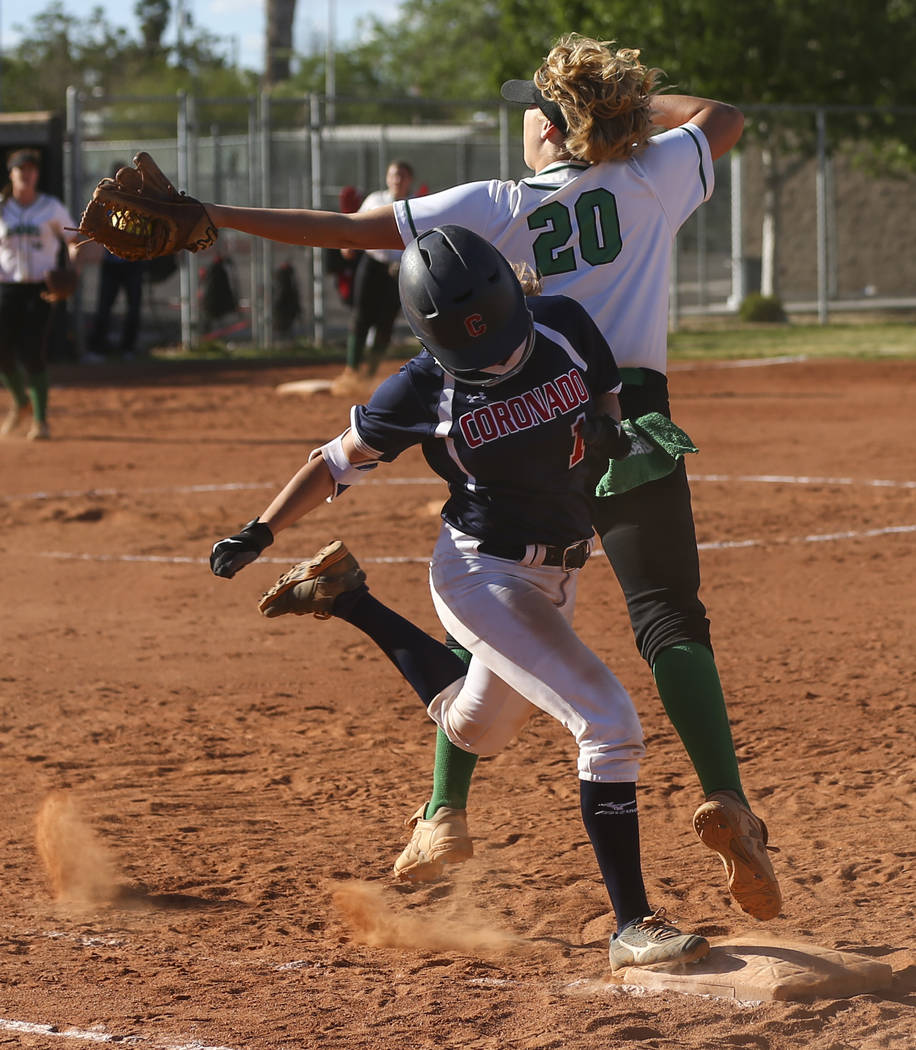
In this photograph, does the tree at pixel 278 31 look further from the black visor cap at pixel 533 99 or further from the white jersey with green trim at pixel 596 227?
the white jersey with green trim at pixel 596 227

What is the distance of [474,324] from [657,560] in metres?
0.82

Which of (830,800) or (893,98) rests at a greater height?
(893,98)

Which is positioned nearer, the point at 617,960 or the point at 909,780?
the point at 617,960

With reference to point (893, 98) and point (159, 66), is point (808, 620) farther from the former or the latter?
point (159, 66)

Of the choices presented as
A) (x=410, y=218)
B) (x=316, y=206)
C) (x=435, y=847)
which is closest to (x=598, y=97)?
(x=410, y=218)

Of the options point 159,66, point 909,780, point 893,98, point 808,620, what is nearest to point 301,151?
point 893,98

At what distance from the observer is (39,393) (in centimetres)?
1341

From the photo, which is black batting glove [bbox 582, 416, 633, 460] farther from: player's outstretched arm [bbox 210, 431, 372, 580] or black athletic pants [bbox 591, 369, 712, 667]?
player's outstretched arm [bbox 210, 431, 372, 580]

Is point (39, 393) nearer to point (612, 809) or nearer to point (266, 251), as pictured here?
point (266, 251)

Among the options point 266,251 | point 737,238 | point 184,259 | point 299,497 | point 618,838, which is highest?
point 737,238

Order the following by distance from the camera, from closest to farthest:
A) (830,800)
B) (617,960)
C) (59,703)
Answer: (617,960) < (830,800) < (59,703)

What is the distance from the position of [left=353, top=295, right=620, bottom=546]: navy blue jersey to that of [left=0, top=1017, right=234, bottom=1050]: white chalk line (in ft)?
4.60

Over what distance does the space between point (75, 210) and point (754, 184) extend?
1741cm

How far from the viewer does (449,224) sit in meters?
3.96
